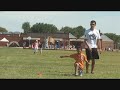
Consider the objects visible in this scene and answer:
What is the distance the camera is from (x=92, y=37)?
994 cm

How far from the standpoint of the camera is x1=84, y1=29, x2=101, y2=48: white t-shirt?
389 inches

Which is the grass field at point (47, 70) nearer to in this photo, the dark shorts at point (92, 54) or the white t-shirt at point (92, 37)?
the dark shorts at point (92, 54)

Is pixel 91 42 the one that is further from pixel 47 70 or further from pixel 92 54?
pixel 47 70

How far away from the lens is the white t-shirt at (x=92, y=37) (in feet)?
32.4

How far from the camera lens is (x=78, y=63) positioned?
9.55m

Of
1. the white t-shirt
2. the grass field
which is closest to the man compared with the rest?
the white t-shirt

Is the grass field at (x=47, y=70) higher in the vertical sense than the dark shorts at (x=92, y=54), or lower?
lower

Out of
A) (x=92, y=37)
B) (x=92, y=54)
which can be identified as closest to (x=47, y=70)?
(x=92, y=54)

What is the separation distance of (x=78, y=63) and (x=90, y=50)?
552mm

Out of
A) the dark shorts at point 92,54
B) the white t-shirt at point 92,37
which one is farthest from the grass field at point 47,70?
the white t-shirt at point 92,37

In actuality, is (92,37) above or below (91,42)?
above

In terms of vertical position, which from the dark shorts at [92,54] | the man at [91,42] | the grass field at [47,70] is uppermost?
the man at [91,42]
